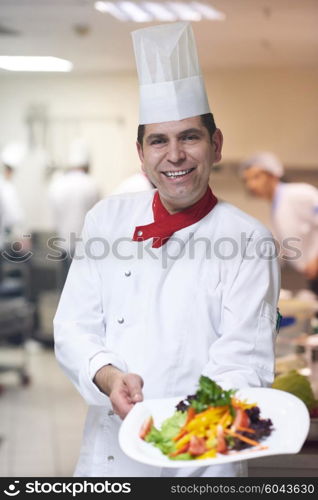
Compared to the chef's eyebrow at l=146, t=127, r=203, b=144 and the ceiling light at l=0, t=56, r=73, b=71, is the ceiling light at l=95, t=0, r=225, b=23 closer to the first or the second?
the ceiling light at l=0, t=56, r=73, b=71

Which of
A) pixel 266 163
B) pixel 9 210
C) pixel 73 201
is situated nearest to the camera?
pixel 73 201

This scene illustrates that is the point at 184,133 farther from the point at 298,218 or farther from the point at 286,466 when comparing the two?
the point at 298,218

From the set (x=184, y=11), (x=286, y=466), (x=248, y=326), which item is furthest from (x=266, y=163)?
(x=248, y=326)

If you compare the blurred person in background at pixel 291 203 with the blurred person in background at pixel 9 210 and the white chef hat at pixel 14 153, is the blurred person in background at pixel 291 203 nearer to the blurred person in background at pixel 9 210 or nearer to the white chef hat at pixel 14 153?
the blurred person in background at pixel 9 210

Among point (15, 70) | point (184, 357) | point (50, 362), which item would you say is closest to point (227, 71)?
point (15, 70)

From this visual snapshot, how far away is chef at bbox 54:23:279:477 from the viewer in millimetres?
1396

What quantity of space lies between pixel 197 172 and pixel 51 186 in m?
3.89

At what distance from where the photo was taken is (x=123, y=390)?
1322 mm

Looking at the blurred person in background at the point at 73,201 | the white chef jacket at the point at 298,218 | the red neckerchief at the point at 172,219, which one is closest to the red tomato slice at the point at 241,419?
the red neckerchief at the point at 172,219

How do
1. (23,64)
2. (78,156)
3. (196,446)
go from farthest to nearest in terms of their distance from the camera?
(78,156) < (23,64) < (196,446)

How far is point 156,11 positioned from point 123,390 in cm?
126

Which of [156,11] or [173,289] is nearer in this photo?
[173,289]

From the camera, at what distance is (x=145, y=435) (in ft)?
4.15
